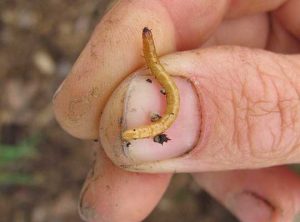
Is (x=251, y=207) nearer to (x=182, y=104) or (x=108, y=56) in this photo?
(x=182, y=104)

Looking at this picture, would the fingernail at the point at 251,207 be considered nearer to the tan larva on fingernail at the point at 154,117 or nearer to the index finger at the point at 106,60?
the index finger at the point at 106,60

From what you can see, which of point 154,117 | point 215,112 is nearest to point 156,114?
point 154,117

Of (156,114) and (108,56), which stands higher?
(108,56)

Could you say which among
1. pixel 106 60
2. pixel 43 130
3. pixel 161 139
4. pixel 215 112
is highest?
pixel 106 60

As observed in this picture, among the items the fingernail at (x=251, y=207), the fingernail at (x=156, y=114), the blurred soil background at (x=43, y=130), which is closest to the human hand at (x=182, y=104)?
the fingernail at (x=156, y=114)

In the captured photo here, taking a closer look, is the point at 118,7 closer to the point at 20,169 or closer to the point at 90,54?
the point at 90,54

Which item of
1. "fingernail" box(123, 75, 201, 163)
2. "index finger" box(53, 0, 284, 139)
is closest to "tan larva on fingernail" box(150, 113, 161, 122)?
"fingernail" box(123, 75, 201, 163)
